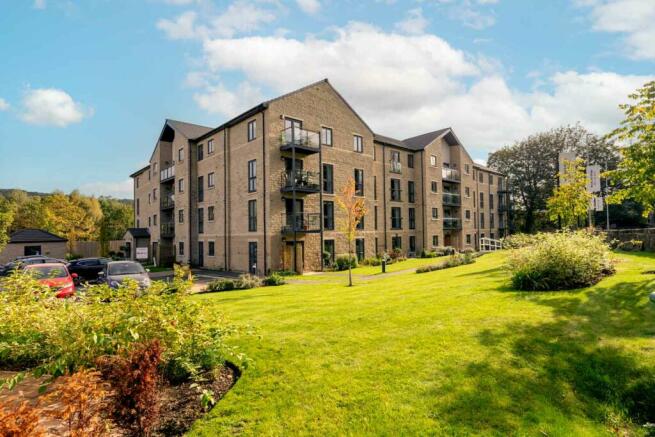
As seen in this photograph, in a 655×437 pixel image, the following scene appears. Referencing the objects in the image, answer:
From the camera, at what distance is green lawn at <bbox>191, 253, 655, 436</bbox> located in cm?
429

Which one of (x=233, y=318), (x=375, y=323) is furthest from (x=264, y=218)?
(x=375, y=323)

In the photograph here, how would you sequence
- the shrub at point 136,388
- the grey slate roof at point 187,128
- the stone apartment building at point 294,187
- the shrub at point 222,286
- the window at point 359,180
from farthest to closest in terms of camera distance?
the grey slate roof at point 187,128, the window at point 359,180, the stone apartment building at point 294,187, the shrub at point 222,286, the shrub at point 136,388

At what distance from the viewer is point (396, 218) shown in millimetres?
33500

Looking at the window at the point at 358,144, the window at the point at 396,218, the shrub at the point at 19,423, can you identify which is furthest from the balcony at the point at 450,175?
the shrub at the point at 19,423

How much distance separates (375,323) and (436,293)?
3.41 meters

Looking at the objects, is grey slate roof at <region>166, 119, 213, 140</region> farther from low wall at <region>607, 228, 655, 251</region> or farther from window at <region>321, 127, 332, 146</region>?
low wall at <region>607, 228, 655, 251</region>

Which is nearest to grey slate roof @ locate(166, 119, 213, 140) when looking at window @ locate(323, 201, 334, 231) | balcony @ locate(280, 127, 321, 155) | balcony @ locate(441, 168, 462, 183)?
balcony @ locate(280, 127, 321, 155)

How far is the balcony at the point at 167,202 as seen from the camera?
1356 inches

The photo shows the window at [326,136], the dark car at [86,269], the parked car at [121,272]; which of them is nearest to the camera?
the parked car at [121,272]

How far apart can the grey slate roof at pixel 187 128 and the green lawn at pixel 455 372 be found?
28266 millimetres

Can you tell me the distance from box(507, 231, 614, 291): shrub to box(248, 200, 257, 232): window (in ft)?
58.4

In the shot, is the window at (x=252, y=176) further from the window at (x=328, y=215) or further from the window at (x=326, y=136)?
the window at (x=326, y=136)

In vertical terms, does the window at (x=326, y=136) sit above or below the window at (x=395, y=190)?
above

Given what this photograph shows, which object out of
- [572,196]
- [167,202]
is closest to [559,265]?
[572,196]
